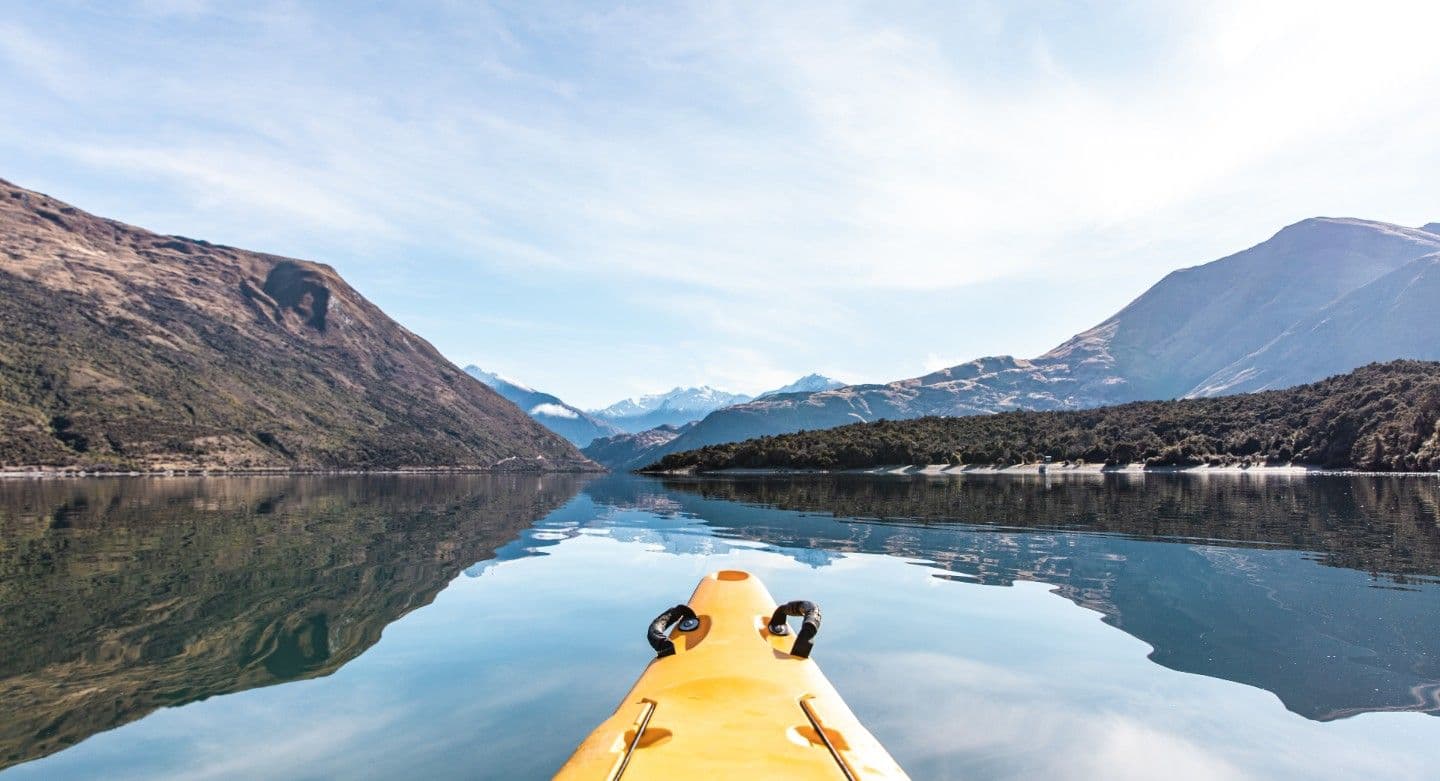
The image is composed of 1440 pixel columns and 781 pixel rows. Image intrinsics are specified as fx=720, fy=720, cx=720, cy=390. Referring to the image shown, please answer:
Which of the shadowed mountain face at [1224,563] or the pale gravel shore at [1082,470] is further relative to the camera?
the pale gravel shore at [1082,470]

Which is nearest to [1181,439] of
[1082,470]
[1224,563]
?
[1082,470]

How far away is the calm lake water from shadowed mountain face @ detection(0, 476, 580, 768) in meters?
0.11

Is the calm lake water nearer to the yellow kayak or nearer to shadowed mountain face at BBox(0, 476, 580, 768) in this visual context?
shadowed mountain face at BBox(0, 476, 580, 768)

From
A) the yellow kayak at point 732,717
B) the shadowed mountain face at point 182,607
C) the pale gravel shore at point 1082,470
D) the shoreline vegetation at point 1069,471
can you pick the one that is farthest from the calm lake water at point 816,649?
the pale gravel shore at point 1082,470

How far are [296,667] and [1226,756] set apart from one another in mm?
A: 16243

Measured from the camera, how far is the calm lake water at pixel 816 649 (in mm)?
10312

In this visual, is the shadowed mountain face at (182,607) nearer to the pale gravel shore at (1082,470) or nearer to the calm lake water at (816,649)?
the calm lake water at (816,649)

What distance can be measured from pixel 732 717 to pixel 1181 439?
416 feet

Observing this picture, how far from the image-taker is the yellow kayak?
6535mm

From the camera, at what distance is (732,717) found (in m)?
7.99

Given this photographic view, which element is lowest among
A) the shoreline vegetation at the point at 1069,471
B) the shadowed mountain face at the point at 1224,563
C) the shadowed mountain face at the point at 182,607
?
the shadowed mountain face at the point at 182,607

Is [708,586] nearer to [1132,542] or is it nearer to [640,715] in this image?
[640,715]

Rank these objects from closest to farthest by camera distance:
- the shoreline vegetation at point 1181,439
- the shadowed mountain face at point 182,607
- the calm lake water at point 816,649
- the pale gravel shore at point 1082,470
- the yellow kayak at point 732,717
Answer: the yellow kayak at point 732,717
the calm lake water at point 816,649
the shadowed mountain face at point 182,607
the shoreline vegetation at point 1181,439
the pale gravel shore at point 1082,470

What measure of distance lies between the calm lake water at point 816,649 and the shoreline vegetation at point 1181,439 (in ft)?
244
